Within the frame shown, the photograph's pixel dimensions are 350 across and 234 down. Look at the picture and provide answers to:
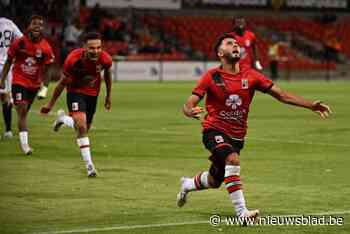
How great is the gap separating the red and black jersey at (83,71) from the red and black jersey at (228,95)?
4496 mm

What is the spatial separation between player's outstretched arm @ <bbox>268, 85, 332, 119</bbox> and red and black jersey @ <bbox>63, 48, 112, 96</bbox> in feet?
15.5

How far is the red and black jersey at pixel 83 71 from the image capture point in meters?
15.3

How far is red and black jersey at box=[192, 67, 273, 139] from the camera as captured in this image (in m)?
11.0

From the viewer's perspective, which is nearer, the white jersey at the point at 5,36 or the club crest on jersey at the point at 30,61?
the club crest on jersey at the point at 30,61

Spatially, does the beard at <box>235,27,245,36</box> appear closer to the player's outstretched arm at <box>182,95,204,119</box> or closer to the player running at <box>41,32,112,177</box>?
the player running at <box>41,32,112,177</box>

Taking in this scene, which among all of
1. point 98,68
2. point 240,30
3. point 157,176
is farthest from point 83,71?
point 240,30

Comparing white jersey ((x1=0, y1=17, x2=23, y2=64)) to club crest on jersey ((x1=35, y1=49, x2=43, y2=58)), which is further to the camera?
white jersey ((x1=0, y1=17, x2=23, y2=64))

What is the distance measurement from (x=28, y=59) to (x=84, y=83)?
322 cm

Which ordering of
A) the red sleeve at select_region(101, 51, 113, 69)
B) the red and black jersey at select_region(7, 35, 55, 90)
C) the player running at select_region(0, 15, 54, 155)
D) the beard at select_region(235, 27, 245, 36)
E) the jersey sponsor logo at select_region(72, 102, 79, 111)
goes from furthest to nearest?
the beard at select_region(235, 27, 245, 36) → the red and black jersey at select_region(7, 35, 55, 90) → the player running at select_region(0, 15, 54, 155) → the jersey sponsor logo at select_region(72, 102, 79, 111) → the red sleeve at select_region(101, 51, 113, 69)

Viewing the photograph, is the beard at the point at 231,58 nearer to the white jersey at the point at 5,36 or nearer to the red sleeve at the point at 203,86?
the red sleeve at the point at 203,86

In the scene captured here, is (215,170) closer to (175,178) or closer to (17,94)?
(175,178)

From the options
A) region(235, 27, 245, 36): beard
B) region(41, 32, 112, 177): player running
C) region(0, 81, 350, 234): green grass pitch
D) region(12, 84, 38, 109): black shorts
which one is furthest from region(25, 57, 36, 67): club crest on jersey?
region(235, 27, 245, 36): beard

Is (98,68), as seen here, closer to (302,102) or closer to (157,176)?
(157,176)

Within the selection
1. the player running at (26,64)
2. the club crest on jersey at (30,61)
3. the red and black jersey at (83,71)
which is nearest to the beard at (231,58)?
the red and black jersey at (83,71)
